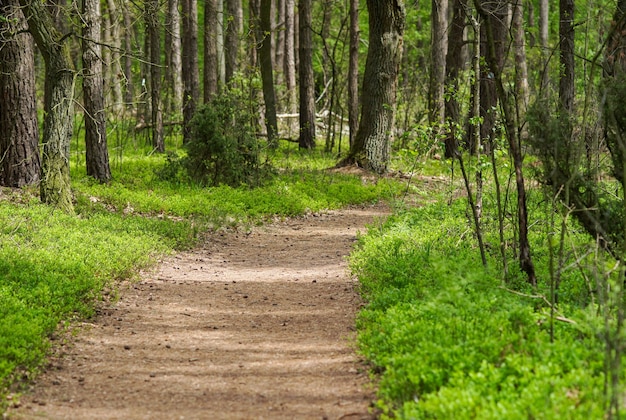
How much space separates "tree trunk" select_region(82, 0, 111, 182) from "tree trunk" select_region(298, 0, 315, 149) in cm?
912

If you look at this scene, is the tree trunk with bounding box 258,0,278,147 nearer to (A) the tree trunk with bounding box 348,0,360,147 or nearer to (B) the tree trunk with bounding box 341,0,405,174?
(A) the tree trunk with bounding box 348,0,360,147

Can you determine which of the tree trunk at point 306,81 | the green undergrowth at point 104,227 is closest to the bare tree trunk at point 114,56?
the green undergrowth at point 104,227

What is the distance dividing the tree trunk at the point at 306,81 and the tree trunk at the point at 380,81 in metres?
5.12

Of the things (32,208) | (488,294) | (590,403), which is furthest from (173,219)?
(590,403)

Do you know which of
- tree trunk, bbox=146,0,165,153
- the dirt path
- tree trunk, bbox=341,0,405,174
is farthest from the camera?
tree trunk, bbox=146,0,165,153

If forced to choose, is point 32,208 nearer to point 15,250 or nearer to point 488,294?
point 15,250

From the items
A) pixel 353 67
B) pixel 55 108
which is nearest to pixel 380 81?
pixel 353 67

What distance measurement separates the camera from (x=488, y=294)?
6.97m

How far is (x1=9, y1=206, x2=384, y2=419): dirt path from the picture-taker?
5.57 meters

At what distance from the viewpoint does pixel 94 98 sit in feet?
50.6

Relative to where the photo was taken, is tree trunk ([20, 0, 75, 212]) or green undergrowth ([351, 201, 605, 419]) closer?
green undergrowth ([351, 201, 605, 419])

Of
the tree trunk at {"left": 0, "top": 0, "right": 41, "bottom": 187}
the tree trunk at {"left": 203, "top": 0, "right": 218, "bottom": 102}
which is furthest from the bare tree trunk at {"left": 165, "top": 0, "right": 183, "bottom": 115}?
the tree trunk at {"left": 0, "top": 0, "right": 41, "bottom": 187}

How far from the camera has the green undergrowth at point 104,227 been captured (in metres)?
7.11

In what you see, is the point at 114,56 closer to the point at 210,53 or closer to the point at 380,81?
the point at 210,53
